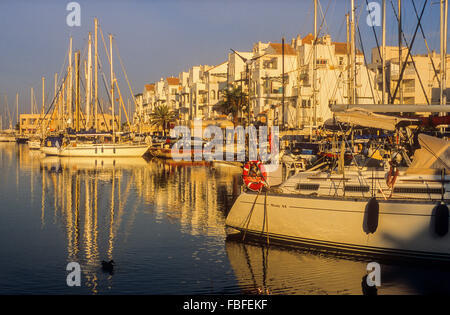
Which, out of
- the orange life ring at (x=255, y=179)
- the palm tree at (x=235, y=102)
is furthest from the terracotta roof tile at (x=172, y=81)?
the orange life ring at (x=255, y=179)

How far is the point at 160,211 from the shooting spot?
27.2 m

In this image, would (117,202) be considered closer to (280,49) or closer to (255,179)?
(255,179)

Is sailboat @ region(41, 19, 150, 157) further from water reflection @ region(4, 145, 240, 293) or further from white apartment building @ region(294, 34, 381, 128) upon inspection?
white apartment building @ region(294, 34, 381, 128)

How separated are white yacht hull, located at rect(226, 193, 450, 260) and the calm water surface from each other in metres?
0.56

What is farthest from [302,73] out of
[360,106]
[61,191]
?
[360,106]

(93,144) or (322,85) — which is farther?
(322,85)

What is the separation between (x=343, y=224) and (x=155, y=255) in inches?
244

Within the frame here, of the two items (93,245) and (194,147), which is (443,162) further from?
(194,147)

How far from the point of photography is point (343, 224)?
17344mm

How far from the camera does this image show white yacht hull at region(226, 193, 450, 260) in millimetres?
16328

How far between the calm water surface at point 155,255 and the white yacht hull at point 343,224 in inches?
21.9

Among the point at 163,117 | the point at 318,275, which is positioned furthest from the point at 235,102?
the point at 318,275

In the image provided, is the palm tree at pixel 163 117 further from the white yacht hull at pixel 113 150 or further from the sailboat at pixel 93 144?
the white yacht hull at pixel 113 150

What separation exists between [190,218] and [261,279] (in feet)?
30.9
